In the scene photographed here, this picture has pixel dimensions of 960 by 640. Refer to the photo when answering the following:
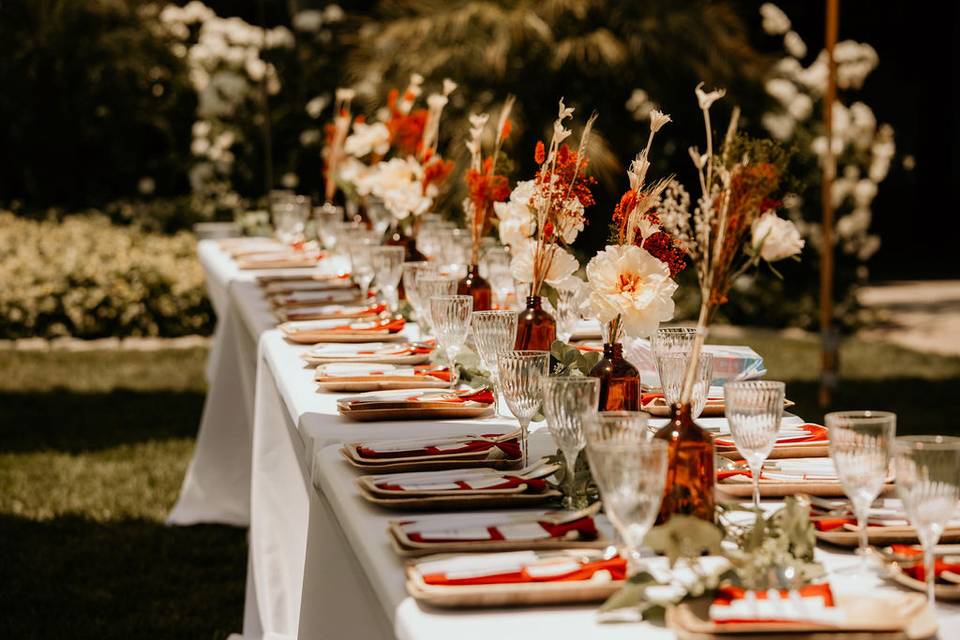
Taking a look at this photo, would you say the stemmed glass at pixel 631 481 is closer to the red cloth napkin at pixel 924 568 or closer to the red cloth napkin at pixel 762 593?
the red cloth napkin at pixel 762 593

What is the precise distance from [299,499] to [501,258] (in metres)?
0.81

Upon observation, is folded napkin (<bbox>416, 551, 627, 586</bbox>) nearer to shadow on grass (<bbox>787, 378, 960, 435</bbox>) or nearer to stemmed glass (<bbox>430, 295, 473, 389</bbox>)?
stemmed glass (<bbox>430, 295, 473, 389</bbox>)

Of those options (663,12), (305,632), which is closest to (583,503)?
(305,632)

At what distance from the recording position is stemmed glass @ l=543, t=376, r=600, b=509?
1.87 metres

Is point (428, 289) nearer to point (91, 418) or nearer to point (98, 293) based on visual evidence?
point (91, 418)

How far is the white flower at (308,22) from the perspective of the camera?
37.3 feet

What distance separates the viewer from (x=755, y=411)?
1823 millimetres

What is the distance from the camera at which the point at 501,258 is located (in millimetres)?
3391

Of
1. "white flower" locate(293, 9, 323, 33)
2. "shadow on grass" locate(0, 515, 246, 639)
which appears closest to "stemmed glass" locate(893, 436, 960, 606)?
"shadow on grass" locate(0, 515, 246, 639)

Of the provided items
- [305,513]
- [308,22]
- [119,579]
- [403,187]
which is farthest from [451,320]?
[308,22]

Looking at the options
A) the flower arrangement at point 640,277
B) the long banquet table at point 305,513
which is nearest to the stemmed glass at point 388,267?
the long banquet table at point 305,513

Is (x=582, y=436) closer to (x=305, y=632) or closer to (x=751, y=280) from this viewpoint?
(x=305, y=632)

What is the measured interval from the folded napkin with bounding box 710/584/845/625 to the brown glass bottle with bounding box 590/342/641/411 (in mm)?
761

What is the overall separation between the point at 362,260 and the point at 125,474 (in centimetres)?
234
